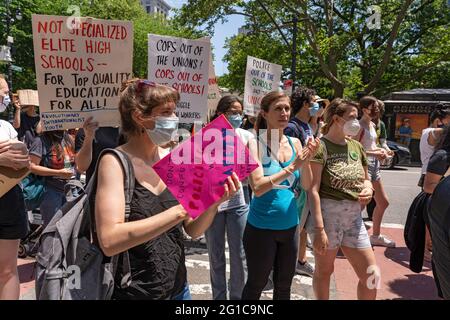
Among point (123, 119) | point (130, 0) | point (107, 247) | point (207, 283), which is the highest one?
point (130, 0)

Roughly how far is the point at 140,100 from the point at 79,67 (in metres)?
1.64

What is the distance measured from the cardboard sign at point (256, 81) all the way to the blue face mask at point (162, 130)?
3.59 meters

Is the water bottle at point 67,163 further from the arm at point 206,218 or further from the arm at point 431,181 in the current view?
the arm at point 431,181

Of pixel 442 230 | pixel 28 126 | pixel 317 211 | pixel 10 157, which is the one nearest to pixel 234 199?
pixel 317 211

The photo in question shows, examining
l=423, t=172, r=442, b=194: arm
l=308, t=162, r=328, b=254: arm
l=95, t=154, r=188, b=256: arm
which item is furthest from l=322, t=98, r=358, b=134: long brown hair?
l=95, t=154, r=188, b=256: arm

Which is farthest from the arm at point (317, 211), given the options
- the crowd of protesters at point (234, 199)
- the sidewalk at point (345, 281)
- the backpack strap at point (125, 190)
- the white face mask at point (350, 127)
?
the backpack strap at point (125, 190)

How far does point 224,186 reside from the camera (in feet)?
5.59

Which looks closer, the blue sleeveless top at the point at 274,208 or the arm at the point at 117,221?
the arm at the point at 117,221

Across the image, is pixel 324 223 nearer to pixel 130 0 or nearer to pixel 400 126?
pixel 400 126

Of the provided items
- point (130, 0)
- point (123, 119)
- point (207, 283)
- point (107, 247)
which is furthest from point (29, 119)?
point (130, 0)

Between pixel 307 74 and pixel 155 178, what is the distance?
2156 centimetres

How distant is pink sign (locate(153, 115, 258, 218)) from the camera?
165cm

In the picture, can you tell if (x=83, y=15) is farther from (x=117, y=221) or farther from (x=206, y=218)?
(x=117, y=221)

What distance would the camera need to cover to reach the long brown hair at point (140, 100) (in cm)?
183
